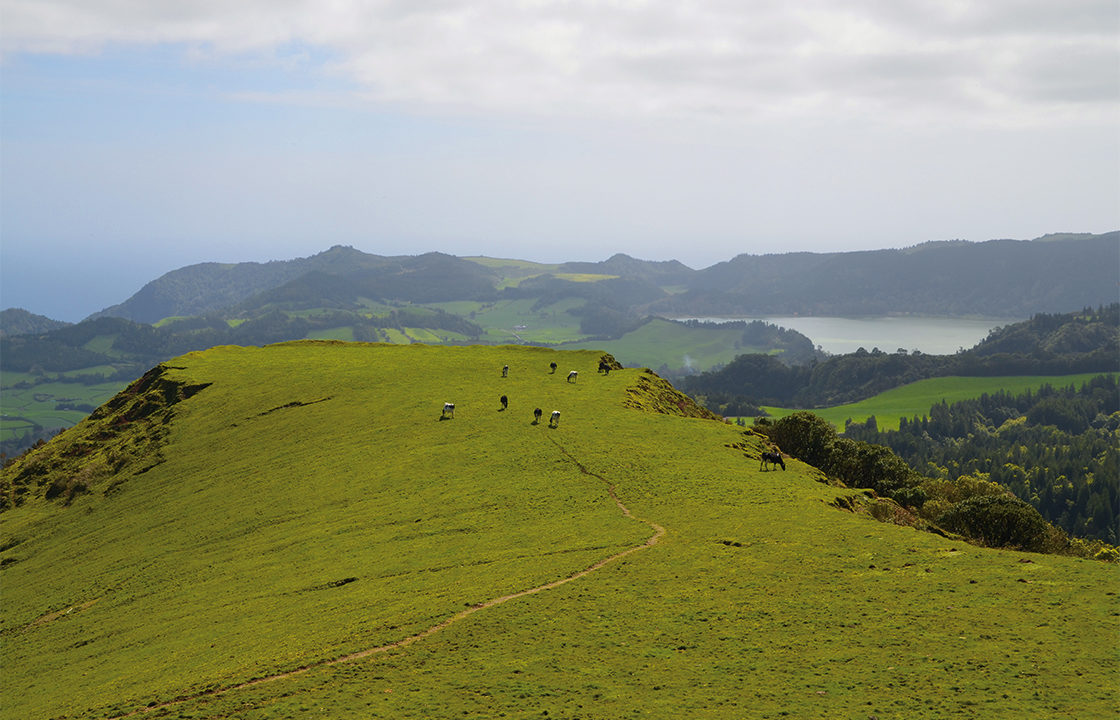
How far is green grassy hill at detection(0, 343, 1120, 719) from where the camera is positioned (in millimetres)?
24984

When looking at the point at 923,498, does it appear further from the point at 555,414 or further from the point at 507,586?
the point at 507,586

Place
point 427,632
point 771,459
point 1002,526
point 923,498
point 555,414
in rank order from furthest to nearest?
point 555,414
point 923,498
point 771,459
point 1002,526
point 427,632

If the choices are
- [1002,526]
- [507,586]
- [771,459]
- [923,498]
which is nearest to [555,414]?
[771,459]

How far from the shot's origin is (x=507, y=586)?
114 ft

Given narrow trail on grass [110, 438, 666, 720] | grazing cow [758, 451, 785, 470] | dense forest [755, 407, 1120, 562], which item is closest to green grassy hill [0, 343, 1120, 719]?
narrow trail on grass [110, 438, 666, 720]

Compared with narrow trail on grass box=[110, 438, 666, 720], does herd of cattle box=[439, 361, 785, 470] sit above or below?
above

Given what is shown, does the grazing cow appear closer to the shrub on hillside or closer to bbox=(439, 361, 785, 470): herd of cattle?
bbox=(439, 361, 785, 470): herd of cattle

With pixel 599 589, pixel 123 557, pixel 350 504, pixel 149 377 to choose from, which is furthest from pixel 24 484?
pixel 599 589

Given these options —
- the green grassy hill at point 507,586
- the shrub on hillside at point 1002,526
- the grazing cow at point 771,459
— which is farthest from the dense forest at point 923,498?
the green grassy hill at point 507,586

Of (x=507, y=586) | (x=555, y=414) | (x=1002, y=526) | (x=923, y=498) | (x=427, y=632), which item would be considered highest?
(x=555, y=414)

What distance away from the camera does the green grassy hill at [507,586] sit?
25.0 metres

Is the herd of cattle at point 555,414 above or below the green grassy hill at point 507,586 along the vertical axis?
above

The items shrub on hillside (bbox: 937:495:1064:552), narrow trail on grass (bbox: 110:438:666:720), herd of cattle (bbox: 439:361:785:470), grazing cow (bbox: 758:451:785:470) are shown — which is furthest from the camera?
herd of cattle (bbox: 439:361:785:470)

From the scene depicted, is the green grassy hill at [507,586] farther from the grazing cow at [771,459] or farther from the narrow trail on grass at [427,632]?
the grazing cow at [771,459]
